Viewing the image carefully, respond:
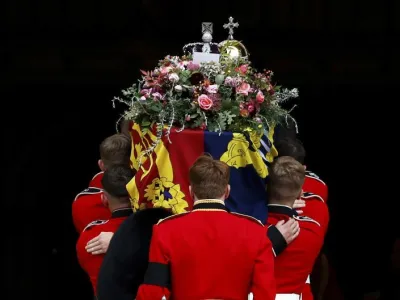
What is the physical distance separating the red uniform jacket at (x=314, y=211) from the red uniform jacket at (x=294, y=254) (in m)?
0.21

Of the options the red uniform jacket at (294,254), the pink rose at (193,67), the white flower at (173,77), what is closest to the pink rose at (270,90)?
the pink rose at (193,67)

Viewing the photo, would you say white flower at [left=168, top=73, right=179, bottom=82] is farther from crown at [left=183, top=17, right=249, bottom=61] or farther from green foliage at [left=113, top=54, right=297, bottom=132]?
crown at [left=183, top=17, right=249, bottom=61]

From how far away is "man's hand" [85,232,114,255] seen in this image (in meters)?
4.46

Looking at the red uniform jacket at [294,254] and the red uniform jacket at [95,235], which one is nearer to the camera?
the red uniform jacket at [294,254]

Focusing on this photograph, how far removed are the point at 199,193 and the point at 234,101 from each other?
0.66 m

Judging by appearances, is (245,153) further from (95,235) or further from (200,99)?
(95,235)

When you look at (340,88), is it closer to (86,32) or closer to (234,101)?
(86,32)

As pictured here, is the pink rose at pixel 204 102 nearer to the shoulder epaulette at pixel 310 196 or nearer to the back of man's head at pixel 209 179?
the back of man's head at pixel 209 179

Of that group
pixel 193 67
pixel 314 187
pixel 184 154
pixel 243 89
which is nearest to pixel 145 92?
pixel 193 67

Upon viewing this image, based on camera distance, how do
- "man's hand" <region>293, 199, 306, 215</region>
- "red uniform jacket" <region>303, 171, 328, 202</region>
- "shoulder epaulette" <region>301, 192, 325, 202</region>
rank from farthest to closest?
"red uniform jacket" <region>303, 171, 328, 202</region>, "shoulder epaulette" <region>301, 192, 325, 202</region>, "man's hand" <region>293, 199, 306, 215</region>

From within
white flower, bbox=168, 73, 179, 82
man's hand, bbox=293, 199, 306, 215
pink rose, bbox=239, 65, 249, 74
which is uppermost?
pink rose, bbox=239, 65, 249, 74

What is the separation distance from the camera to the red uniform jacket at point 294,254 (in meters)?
4.39

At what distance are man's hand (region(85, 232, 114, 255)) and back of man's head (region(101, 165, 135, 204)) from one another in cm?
18

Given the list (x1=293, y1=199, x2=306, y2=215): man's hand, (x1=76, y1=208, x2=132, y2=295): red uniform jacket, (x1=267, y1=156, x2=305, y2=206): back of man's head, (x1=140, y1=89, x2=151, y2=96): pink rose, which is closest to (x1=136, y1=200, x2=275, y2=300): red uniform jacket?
(x1=267, y1=156, x2=305, y2=206): back of man's head
